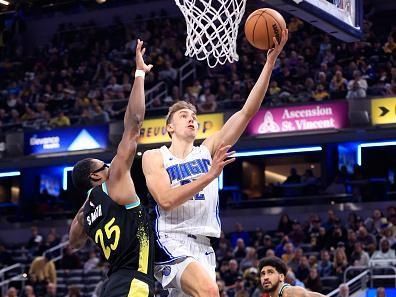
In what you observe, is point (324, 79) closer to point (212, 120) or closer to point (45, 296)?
point (212, 120)

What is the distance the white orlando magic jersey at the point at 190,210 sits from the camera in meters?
6.71

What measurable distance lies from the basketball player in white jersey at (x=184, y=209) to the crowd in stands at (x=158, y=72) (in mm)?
14844

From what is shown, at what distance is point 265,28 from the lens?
25.3 ft

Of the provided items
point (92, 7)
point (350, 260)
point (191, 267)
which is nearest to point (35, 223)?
point (92, 7)

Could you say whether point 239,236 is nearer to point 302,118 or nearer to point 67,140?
point 302,118

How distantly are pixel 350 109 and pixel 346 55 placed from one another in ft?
9.59

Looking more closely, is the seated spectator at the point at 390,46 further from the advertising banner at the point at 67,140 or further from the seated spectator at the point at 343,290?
the seated spectator at the point at 343,290

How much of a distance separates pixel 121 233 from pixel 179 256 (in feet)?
2.16

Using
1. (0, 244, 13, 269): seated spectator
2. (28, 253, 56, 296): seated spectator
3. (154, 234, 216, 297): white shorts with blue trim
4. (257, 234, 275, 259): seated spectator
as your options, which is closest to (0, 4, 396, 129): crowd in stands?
(0, 244, 13, 269): seated spectator

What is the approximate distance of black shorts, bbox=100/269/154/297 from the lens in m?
6.02

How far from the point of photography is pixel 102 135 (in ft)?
80.4

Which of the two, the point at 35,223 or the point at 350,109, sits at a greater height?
the point at 350,109

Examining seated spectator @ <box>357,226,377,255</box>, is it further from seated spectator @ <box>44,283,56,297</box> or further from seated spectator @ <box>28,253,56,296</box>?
seated spectator @ <box>28,253,56,296</box>

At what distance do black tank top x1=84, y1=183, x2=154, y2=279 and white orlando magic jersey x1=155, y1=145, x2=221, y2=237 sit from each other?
53 centimetres
